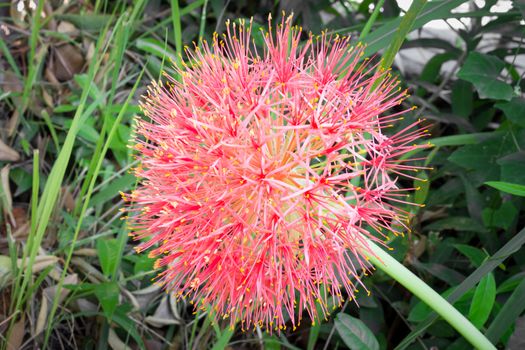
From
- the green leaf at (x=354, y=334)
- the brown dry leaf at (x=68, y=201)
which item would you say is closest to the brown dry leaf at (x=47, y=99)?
the brown dry leaf at (x=68, y=201)

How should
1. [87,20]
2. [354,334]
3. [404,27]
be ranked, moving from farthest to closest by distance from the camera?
[87,20], [354,334], [404,27]

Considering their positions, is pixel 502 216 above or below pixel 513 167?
below

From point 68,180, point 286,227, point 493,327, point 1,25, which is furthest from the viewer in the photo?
point 1,25

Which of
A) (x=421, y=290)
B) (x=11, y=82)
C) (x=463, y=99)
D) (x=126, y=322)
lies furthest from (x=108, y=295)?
(x=463, y=99)

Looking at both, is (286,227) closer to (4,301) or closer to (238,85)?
(238,85)

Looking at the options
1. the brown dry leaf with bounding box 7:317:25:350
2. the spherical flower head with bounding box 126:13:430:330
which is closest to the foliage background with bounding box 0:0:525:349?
the brown dry leaf with bounding box 7:317:25:350

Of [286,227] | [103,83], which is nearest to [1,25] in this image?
[103,83]

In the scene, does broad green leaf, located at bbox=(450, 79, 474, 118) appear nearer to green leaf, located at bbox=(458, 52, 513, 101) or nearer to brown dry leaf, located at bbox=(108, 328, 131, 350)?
green leaf, located at bbox=(458, 52, 513, 101)

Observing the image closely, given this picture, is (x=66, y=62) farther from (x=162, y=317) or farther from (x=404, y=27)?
(x=404, y=27)
